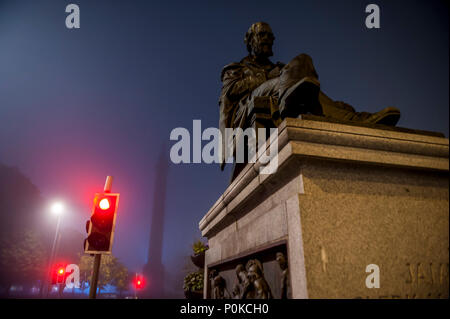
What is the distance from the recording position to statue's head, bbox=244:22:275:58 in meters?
4.20

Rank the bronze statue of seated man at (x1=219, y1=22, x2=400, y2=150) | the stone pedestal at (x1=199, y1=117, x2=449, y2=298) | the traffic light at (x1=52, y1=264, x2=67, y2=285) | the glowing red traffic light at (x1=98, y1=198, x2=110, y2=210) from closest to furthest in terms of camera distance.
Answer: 1. the stone pedestal at (x1=199, y1=117, x2=449, y2=298)
2. the bronze statue of seated man at (x1=219, y1=22, x2=400, y2=150)
3. the glowing red traffic light at (x1=98, y1=198, x2=110, y2=210)
4. the traffic light at (x1=52, y1=264, x2=67, y2=285)

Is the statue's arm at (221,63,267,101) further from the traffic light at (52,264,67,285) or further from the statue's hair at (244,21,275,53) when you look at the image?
the traffic light at (52,264,67,285)

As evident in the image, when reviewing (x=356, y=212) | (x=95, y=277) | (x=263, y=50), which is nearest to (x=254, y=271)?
(x=356, y=212)

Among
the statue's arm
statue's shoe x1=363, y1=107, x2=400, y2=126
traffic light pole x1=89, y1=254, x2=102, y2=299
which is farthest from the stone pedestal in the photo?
traffic light pole x1=89, y1=254, x2=102, y2=299

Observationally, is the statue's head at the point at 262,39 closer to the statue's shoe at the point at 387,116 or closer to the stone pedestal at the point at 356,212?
the statue's shoe at the point at 387,116

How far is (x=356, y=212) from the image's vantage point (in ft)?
5.74

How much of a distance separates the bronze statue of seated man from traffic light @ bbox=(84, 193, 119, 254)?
8.07ft

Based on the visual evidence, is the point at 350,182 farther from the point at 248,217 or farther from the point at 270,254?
A: the point at 248,217

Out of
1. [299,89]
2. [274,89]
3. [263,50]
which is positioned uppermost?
[263,50]

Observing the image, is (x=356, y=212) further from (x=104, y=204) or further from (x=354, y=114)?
(x=104, y=204)

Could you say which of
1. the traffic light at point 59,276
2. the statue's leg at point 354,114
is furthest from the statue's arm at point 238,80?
the traffic light at point 59,276

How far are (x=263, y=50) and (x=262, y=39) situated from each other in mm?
173

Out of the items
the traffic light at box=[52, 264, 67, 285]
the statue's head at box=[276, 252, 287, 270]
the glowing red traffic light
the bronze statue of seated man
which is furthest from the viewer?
the traffic light at box=[52, 264, 67, 285]
